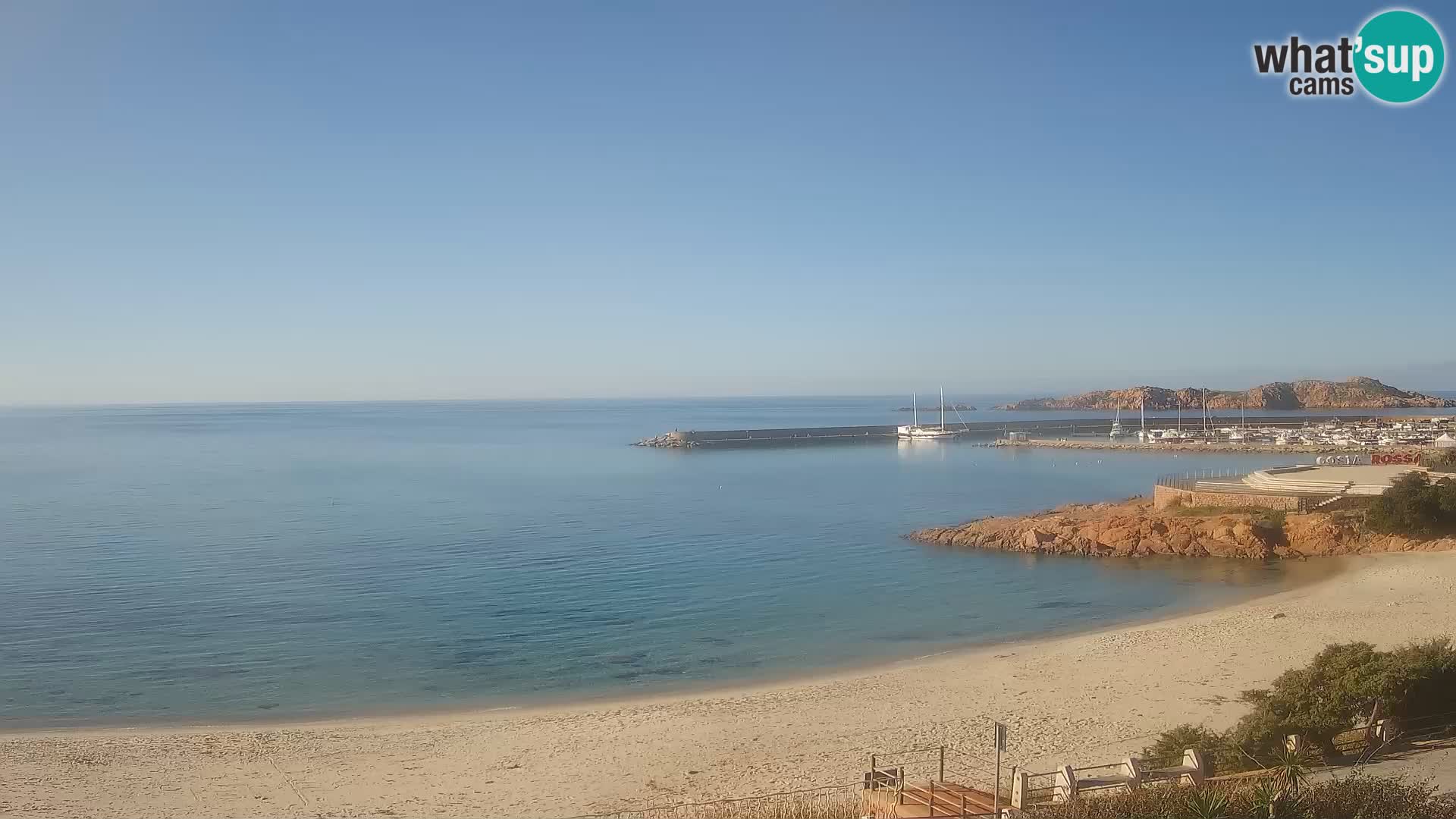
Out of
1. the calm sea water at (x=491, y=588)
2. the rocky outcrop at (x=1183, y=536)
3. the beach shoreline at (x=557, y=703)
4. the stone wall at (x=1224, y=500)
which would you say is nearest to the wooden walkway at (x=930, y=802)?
the beach shoreline at (x=557, y=703)

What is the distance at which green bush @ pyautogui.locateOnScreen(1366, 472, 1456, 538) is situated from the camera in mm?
30109

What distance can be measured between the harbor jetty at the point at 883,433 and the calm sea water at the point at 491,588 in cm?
3860

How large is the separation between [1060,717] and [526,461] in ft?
233

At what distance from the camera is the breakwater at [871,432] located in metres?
101

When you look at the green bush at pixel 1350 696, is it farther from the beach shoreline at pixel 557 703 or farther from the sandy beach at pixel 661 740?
the beach shoreline at pixel 557 703

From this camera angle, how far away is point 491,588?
28.3 m

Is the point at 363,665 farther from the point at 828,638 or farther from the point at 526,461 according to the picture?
the point at 526,461

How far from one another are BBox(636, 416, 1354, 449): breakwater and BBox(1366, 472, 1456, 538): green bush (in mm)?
70820

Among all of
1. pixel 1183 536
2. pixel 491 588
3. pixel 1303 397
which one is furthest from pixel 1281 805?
pixel 1303 397

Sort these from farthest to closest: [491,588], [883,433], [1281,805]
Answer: [883,433], [491,588], [1281,805]

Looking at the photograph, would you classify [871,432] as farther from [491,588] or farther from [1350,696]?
[1350,696]

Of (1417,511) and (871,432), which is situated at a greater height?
(871,432)

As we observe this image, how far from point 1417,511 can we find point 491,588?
28.5m

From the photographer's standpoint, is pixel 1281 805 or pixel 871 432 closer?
pixel 1281 805
